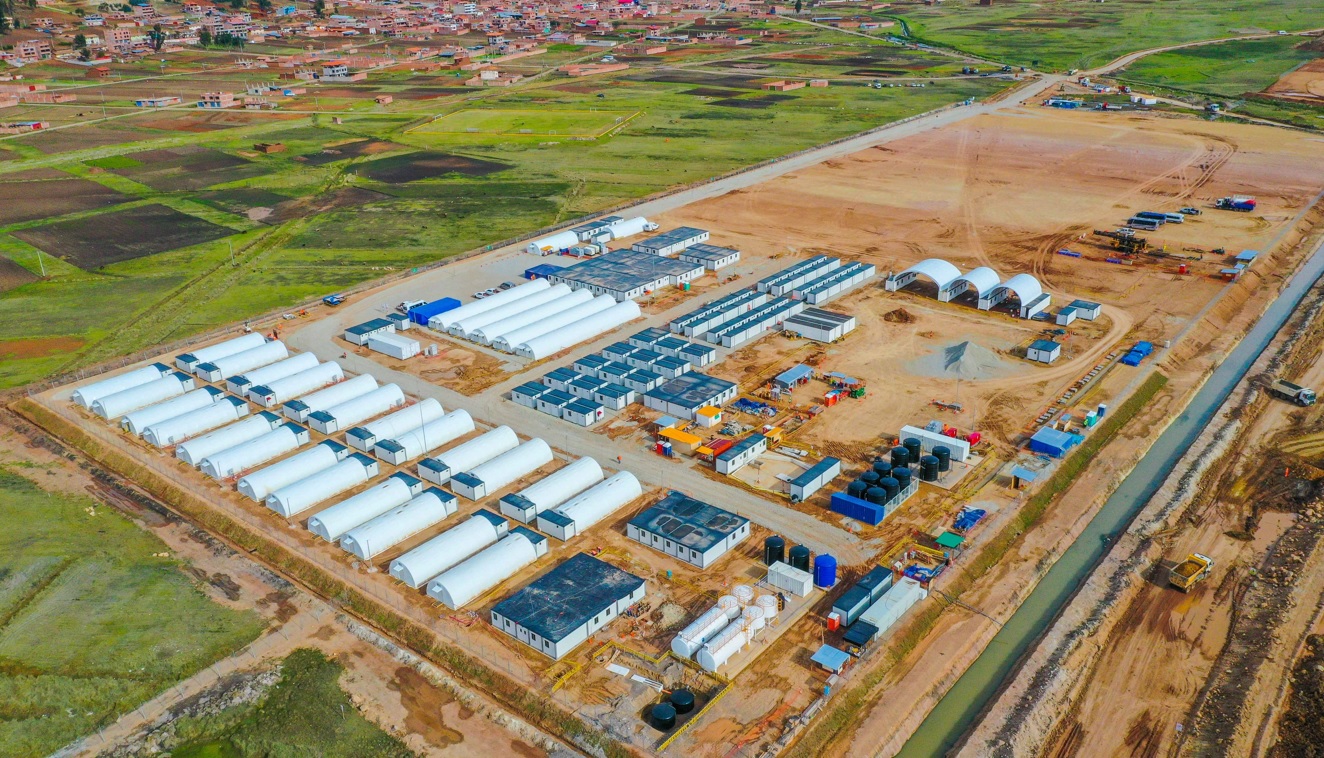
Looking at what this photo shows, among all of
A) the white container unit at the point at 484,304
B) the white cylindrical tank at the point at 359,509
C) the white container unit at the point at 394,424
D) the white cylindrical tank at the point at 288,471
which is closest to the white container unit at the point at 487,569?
the white cylindrical tank at the point at 359,509

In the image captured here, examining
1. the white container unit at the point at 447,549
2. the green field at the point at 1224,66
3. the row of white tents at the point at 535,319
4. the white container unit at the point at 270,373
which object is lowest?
the white container unit at the point at 447,549

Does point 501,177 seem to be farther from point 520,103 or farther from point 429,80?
point 429,80

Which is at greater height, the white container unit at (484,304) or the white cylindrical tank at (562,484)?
the white container unit at (484,304)

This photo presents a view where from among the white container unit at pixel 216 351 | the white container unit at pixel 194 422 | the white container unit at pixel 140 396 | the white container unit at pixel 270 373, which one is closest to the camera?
the white container unit at pixel 194 422

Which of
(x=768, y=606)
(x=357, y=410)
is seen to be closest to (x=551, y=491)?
(x=768, y=606)

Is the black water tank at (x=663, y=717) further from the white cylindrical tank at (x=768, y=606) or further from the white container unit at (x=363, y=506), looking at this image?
the white container unit at (x=363, y=506)

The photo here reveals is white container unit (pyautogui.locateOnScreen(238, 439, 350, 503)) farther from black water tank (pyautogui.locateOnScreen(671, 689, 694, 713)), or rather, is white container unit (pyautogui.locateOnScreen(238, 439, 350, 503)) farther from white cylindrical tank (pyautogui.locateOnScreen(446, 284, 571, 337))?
black water tank (pyautogui.locateOnScreen(671, 689, 694, 713))
